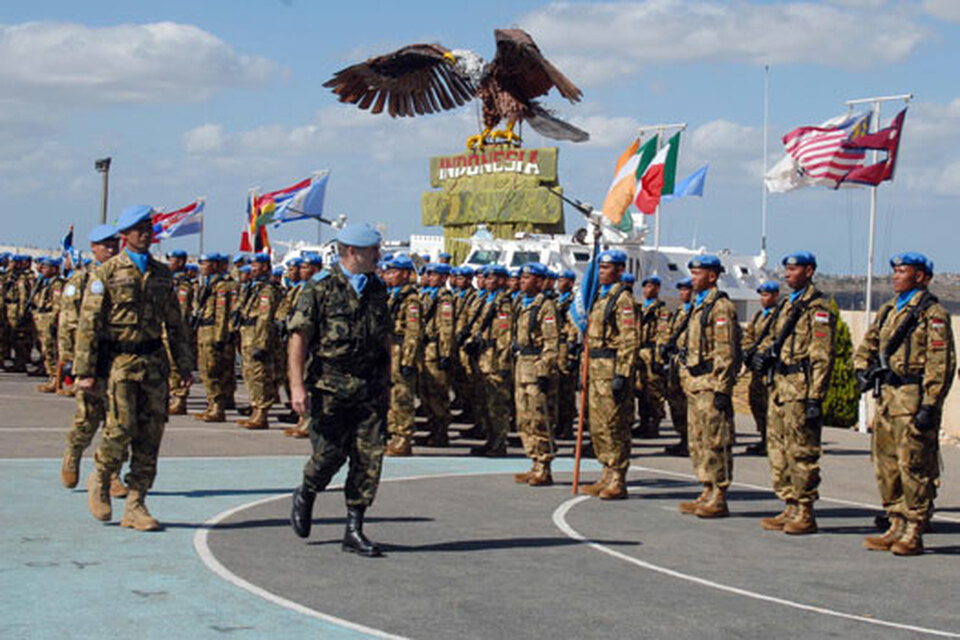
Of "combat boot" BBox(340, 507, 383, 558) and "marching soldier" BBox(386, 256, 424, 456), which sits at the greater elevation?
"marching soldier" BBox(386, 256, 424, 456)

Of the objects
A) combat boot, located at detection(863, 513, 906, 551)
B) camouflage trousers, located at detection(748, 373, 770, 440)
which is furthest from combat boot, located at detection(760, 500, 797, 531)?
camouflage trousers, located at detection(748, 373, 770, 440)

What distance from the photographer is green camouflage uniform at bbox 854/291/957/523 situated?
339 inches

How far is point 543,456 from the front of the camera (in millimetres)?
11477

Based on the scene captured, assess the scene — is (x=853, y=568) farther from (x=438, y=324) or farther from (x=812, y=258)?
(x=438, y=324)

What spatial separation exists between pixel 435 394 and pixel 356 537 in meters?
7.27

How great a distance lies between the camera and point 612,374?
11016 millimetres

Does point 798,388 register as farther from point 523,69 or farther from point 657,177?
point 523,69

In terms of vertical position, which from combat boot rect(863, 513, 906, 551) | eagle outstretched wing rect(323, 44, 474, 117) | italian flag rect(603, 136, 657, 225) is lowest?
combat boot rect(863, 513, 906, 551)

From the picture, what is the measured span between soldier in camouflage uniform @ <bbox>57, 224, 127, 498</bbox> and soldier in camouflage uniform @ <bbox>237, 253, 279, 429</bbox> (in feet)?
16.4

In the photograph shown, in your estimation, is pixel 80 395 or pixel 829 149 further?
pixel 829 149

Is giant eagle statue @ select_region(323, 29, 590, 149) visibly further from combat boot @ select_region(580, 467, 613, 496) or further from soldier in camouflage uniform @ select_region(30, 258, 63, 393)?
combat boot @ select_region(580, 467, 613, 496)

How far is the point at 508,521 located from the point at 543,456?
212cm

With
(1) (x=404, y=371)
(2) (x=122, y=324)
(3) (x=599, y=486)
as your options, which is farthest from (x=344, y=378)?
(1) (x=404, y=371)

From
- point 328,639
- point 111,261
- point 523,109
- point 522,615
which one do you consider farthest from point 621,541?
point 523,109
